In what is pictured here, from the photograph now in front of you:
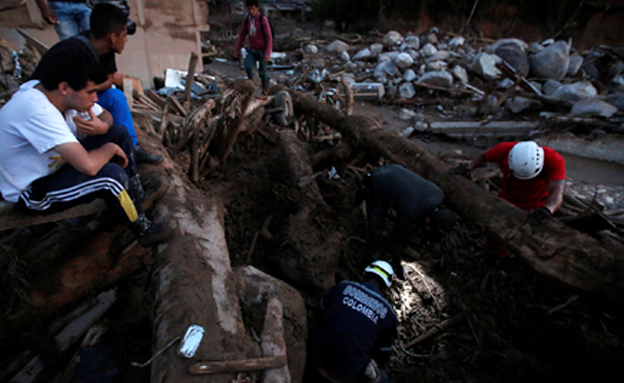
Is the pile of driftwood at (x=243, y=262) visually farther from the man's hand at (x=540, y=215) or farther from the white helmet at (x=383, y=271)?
the white helmet at (x=383, y=271)

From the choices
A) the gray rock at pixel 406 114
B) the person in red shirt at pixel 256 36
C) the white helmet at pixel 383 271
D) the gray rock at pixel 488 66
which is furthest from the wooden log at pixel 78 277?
the gray rock at pixel 488 66

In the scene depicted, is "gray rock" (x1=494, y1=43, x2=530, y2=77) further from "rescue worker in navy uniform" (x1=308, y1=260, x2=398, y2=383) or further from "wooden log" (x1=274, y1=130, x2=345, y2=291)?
"rescue worker in navy uniform" (x1=308, y1=260, x2=398, y2=383)

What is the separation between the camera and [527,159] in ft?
12.2

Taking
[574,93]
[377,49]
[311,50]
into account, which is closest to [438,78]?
[574,93]

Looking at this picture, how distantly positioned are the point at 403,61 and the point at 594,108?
640cm

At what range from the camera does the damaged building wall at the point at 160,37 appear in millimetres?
7613

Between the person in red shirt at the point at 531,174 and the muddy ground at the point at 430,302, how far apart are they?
0.84 metres

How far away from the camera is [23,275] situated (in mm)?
2529

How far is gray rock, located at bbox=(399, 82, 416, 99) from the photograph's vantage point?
37.8 feet

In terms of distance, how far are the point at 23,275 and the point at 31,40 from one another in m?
4.99

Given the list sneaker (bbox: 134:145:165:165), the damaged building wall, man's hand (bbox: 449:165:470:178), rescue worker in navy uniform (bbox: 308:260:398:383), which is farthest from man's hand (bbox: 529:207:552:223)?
the damaged building wall

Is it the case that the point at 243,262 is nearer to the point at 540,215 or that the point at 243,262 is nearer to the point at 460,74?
the point at 540,215

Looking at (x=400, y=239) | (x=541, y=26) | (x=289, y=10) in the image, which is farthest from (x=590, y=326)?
(x=289, y=10)

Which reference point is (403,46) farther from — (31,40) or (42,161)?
(42,161)
